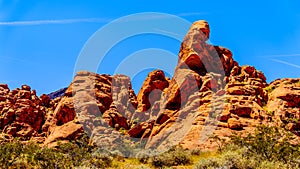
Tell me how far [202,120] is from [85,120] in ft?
98.5

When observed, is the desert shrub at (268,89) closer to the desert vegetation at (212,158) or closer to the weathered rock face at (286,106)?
the weathered rock face at (286,106)

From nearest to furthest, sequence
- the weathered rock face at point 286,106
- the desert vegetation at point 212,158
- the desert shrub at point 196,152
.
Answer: the desert vegetation at point 212,158 < the desert shrub at point 196,152 < the weathered rock face at point 286,106

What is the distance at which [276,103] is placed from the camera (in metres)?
63.8

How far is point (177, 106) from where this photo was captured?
228 ft

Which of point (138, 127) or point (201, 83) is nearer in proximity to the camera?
point (201, 83)

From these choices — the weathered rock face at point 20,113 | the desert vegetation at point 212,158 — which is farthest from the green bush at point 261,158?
the weathered rock face at point 20,113

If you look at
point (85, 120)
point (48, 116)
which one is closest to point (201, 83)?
point (85, 120)

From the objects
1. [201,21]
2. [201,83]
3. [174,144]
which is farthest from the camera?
[201,21]

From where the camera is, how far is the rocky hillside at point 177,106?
5816 centimetres

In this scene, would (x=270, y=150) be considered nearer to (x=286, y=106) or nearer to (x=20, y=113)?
(x=286, y=106)

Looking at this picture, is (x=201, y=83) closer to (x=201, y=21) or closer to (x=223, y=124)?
(x=223, y=124)

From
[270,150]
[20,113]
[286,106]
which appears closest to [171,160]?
[270,150]

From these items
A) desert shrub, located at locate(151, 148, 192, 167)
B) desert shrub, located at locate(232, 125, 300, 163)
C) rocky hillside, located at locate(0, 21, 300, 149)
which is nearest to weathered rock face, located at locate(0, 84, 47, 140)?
rocky hillside, located at locate(0, 21, 300, 149)

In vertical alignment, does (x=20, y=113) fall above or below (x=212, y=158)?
above
